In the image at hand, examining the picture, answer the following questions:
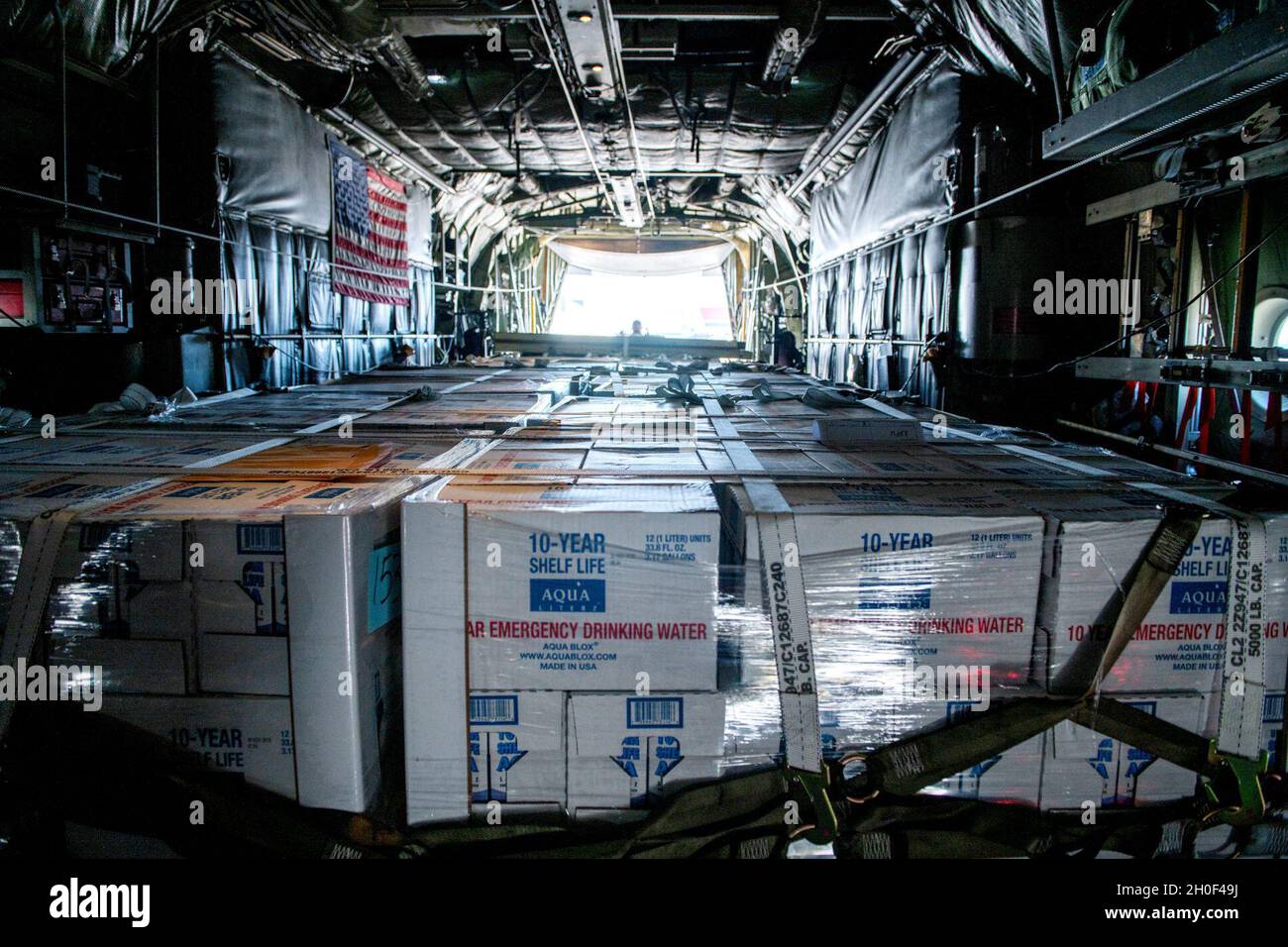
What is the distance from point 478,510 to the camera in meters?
2.12

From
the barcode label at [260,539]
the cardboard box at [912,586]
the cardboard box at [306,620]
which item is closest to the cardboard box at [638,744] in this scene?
the cardboard box at [912,586]

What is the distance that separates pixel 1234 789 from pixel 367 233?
10.2 meters

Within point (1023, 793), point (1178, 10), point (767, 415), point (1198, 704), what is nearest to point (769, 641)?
point (1023, 793)

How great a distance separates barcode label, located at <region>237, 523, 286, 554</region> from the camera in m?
2.09

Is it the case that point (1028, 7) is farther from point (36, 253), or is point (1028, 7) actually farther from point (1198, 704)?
point (36, 253)

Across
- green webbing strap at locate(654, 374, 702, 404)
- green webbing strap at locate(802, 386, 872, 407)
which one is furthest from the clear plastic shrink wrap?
green webbing strap at locate(802, 386, 872, 407)

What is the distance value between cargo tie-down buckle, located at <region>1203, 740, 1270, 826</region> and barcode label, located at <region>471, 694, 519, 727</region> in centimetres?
192

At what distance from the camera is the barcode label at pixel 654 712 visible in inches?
85.0

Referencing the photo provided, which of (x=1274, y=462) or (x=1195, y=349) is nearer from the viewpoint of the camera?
(x=1274, y=462)

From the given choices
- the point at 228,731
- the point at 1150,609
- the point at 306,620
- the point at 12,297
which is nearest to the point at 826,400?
the point at 1150,609

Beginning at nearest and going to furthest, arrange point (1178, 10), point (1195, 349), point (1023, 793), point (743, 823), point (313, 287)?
point (743, 823) < point (1023, 793) < point (1178, 10) < point (1195, 349) < point (313, 287)

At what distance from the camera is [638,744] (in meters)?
2.16

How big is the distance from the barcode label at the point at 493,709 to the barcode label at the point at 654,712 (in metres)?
0.31

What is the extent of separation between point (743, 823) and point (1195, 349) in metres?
4.26
